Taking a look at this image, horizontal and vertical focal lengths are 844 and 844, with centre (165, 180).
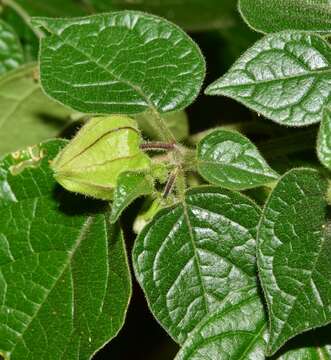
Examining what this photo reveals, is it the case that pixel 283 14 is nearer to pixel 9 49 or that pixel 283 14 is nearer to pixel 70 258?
pixel 70 258

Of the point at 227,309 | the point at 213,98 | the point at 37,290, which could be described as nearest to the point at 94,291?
the point at 37,290

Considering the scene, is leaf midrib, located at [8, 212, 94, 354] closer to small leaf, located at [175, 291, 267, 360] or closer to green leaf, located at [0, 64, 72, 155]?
small leaf, located at [175, 291, 267, 360]

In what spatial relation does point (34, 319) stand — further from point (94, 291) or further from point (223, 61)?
point (223, 61)

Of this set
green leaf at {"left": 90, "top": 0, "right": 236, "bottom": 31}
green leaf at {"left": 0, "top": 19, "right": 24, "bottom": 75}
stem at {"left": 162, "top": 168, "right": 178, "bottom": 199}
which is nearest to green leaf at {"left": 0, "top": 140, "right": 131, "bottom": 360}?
stem at {"left": 162, "top": 168, "right": 178, "bottom": 199}

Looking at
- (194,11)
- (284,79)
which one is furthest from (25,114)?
(194,11)

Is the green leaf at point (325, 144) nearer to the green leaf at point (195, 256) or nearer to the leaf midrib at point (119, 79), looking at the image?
the green leaf at point (195, 256)

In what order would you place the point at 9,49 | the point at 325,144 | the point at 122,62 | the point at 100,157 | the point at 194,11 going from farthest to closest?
the point at 194,11 < the point at 9,49 < the point at 122,62 < the point at 100,157 < the point at 325,144
